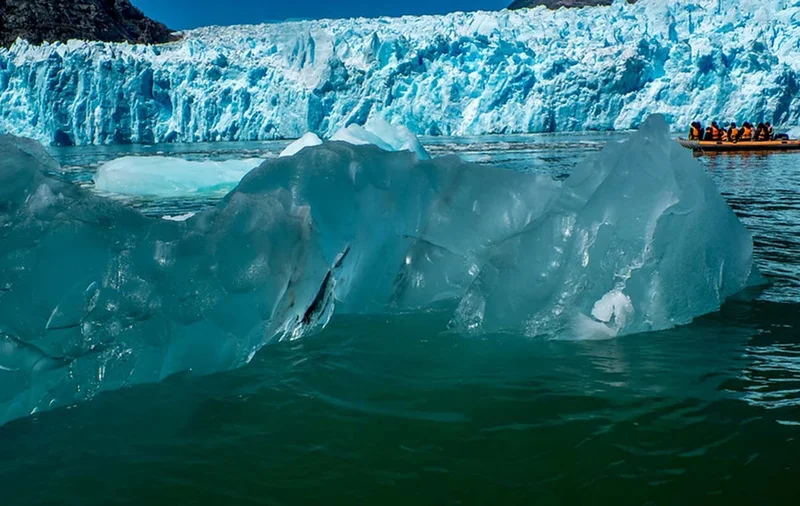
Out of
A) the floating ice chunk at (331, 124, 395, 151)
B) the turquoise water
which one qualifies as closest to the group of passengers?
the floating ice chunk at (331, 124, 395, 151)

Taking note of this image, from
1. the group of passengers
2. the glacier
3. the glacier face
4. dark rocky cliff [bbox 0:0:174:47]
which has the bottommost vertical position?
the glacier

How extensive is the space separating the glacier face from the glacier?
Answer: 30.9 meters

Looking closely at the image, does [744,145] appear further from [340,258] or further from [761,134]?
[340,258]

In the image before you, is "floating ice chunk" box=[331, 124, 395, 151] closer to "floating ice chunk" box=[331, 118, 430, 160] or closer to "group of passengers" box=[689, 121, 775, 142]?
"floating ice chunk" box=[331, 118, 430, 160]

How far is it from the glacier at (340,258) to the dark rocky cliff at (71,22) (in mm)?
62137

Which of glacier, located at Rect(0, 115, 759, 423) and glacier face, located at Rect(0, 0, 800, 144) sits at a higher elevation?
glacier face, located at Rect(0, 0, 800, 144)

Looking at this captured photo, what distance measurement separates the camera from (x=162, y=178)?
541 inches

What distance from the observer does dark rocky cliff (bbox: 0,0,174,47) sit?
188ft

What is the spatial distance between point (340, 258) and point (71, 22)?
6851cm

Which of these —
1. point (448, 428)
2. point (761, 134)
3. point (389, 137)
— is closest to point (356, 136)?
point (389, 137)

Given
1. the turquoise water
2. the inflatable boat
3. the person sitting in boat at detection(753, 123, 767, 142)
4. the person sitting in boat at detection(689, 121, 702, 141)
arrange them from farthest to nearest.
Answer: the person sitting in boat at detection(689, 121, 702, 141) < the person sitting in boat at detection(753, 123, 767, 142) < the inflatable boat < the turquoise water

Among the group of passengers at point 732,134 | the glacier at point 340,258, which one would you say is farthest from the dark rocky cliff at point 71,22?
the glacier at point 340,258

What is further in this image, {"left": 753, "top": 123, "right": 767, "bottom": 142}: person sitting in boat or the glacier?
{"left": 753, "top": 123, "right": 767, "bottom": 142}: person sitting in boat

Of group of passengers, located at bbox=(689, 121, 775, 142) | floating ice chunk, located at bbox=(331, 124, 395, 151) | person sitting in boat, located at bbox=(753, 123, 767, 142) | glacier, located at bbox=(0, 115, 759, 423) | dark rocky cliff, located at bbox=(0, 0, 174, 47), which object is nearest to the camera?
glacier, located at bbox=(0, 115, 759, 423)
